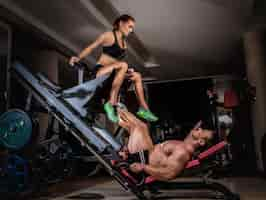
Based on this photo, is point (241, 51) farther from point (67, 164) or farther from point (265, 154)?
point (67, 164)

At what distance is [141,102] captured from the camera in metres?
2.46

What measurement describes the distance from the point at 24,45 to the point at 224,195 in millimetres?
3119

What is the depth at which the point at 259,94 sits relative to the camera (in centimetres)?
420

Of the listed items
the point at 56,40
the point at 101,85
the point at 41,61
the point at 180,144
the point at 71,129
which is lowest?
the point at 180,144

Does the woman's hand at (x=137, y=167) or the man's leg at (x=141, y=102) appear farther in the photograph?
the man's leg at (x=141, y=102)

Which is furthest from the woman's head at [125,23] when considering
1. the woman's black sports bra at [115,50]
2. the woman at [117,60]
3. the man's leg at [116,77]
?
the man's leg at [116,77]

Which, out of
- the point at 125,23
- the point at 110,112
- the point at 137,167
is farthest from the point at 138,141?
the point at 125,23

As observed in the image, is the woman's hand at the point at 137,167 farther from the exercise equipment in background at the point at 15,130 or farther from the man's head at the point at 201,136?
the exercise equipment in background at the point at 15,130

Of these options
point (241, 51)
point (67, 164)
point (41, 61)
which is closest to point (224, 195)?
point (67, 164)

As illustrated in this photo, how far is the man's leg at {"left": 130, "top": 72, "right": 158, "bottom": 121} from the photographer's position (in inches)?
95.9

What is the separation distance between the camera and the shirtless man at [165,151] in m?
2.25

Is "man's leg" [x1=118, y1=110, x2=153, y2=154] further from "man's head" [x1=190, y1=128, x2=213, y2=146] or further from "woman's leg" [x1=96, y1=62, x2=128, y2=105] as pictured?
"man's head" [x1=190, y1=128, x2=213, y2=146]

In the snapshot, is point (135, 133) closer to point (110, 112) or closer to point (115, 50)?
point (110, 112)

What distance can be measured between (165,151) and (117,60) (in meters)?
0.94
